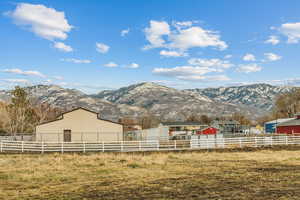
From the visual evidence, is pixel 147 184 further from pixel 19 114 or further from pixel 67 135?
pixel 19 114

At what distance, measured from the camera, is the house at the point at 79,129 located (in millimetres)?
48281

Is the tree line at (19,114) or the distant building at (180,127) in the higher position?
the tree line at (19,114)

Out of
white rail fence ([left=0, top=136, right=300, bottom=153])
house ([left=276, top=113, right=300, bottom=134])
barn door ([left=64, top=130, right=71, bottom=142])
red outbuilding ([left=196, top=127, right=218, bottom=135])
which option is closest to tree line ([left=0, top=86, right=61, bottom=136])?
barn door ([left=64, top=130, right=71, bottom=142])

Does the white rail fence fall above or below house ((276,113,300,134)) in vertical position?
below

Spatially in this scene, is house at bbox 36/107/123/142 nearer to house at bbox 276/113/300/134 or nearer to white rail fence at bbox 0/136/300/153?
white rail fence at bbox 0/136/300/153

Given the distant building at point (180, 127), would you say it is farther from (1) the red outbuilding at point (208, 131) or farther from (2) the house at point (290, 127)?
(2) the house at point (290, 127)

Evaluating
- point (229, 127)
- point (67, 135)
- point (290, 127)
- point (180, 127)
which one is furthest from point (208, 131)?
point (67, 135)

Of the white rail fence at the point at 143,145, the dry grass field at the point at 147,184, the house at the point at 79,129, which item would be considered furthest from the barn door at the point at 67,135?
the dry grass field at the point at 147,184

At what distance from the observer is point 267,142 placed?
40906 mm

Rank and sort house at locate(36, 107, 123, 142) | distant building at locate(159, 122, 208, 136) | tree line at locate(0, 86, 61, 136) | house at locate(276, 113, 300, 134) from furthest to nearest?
1. distant building at locate(159, 122, 208, 136)
2. tree line at locate(0, 86, 61, 136)
3. house at locate(276, 113, 300, 134)
4. house at locate(36, 107, 123, 142)

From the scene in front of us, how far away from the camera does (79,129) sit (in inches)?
1953

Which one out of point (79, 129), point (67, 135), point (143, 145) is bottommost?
point (143, 145)

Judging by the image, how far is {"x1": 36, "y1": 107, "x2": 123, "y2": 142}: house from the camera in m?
48.3

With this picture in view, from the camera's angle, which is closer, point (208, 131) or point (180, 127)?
point (208, 131)
